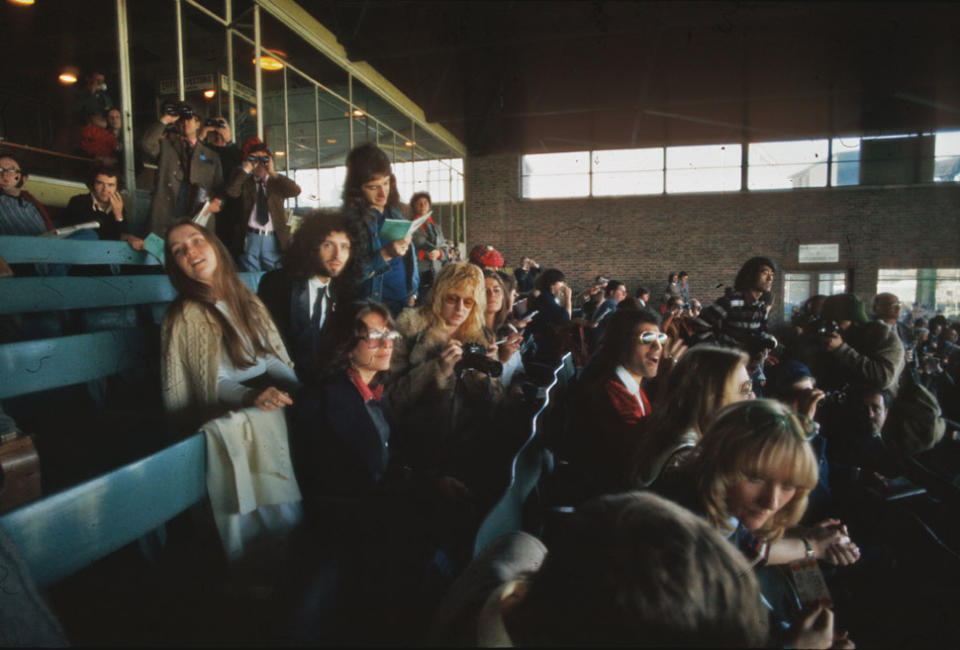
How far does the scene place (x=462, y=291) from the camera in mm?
2238

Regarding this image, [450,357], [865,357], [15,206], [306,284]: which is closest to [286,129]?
[15,206]

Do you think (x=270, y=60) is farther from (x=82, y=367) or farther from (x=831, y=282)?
(x=831, y=282)

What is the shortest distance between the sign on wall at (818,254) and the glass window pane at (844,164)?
4.85 ft

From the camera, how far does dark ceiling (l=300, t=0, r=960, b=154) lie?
688cm

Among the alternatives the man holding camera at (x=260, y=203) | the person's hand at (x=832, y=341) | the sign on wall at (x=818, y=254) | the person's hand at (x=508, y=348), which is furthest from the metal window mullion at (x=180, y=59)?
the sign on wall at (x=818, y=254)

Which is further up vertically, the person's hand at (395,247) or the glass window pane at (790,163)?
the glass window pane at (790,163)

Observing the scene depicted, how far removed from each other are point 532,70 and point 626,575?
31.2 feet

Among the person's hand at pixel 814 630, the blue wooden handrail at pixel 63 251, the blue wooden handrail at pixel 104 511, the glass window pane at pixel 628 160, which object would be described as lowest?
the person's hand at pixel 814 630

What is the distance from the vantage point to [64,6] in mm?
6344

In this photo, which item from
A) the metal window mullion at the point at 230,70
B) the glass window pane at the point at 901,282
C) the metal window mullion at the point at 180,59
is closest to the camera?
the metal window mullion at the point at 180,59

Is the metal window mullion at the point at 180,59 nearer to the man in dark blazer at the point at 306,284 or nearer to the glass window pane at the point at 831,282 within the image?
the man in dark blazer at the point at 306,284

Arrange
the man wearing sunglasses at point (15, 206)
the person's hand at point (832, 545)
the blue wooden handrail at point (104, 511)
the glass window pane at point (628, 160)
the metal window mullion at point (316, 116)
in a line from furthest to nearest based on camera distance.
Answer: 1. the glass window pane at point (628, 160)
2. the metal window mullion at point (316, 116)
3. the man wearing sunglasses at point (15, 206)
4. the person's hand at point (832, 545)
5. the blue wooden handrail at point (104, 511)

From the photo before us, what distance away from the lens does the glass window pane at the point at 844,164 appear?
11516 millimetres

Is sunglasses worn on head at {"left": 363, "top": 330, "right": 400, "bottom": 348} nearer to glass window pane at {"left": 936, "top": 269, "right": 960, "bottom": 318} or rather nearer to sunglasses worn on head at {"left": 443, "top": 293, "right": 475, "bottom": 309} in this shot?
sunglasses worn on head at {"left": 443, "top": 293, "right": 475, "bottom": 309}
